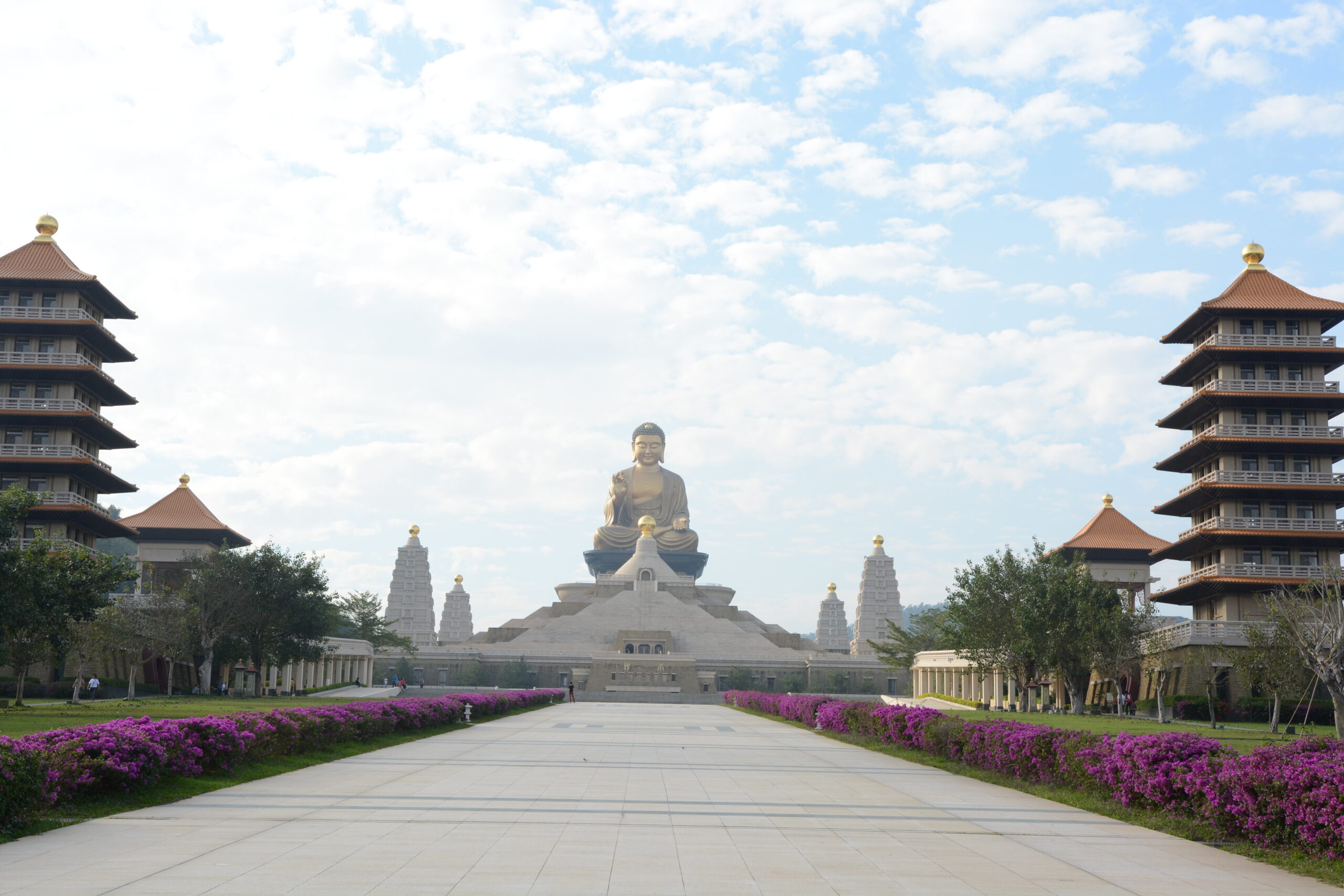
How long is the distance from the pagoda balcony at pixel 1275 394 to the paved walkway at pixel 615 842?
113ft

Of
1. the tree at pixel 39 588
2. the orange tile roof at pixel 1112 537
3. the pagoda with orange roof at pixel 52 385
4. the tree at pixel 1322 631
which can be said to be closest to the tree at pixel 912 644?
the orange tile roof at pixel 1112 537

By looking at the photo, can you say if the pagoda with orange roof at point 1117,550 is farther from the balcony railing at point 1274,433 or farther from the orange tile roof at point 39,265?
the orange tile roof at point 39,265

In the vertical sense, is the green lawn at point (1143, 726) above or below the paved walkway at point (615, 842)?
below

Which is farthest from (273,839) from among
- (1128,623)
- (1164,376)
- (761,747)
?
(1164,376)

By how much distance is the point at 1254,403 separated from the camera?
158 ft

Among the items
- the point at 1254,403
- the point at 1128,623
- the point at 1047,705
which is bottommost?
the point at 1047,705

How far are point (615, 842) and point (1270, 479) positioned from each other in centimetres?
4338

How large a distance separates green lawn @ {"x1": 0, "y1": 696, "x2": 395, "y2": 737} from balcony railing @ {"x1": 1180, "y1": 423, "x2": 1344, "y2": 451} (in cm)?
3493

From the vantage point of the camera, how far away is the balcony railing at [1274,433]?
47250 millimetres

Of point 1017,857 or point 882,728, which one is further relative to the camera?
point 882,728

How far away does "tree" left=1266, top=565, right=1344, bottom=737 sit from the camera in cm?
3172

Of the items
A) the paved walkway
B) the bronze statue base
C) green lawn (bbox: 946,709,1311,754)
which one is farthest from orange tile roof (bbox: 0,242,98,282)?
the bronze statue base

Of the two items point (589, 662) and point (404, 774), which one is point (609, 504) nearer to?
point (589, 662)

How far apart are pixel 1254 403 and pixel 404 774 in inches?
1625
